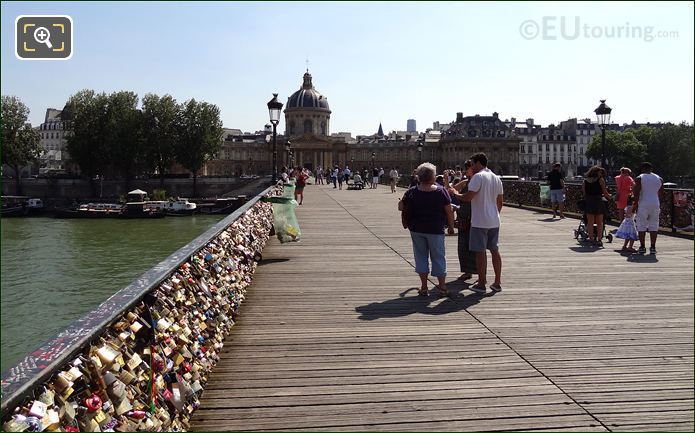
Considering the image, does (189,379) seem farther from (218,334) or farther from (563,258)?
(563,258)

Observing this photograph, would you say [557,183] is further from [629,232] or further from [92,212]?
[92,212]

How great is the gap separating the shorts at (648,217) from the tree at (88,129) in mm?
79145

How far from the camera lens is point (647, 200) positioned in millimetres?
11578

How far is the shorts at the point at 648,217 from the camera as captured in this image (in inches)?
455

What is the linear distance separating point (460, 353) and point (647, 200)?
7.54m

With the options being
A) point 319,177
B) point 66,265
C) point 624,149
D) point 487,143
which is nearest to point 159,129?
point 319,177

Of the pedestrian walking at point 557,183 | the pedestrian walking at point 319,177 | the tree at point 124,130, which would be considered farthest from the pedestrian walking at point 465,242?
the tree at point 124,130

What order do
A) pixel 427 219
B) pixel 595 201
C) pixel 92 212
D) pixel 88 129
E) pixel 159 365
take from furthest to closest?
pixel 88 129, pixel 92 212, pixel 595 201, pixel 427 219, pixel 159 365

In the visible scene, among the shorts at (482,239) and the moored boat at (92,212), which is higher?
the shorts at (482,239)

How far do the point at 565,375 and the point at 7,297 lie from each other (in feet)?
75.9

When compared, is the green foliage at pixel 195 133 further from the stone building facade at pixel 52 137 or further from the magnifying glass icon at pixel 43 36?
the magnifying glass icon at pixel 43 36

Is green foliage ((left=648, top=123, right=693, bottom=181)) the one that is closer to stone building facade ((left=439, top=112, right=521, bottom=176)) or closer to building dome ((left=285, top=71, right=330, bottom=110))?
stone building facade ((left=439, top=112, right=521, bottom=176))

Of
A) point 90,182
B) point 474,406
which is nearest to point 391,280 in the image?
point 474,406

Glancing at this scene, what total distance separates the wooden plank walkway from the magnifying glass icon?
263cm
